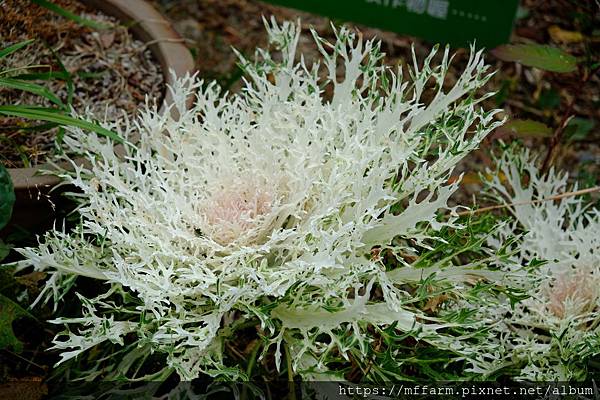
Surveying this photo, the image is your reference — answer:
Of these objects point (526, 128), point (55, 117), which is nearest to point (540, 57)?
point (526, 128)

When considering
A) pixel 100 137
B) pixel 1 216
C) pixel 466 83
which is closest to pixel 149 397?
pixel 1 216

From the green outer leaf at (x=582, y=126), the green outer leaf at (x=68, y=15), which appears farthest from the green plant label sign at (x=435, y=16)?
the green outer leaf at (x=582, y=126)

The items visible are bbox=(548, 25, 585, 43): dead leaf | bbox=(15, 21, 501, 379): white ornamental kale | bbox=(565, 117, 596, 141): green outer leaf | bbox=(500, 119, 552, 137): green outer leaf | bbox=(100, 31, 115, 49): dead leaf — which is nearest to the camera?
bbox=(15, 21, 501, 379): white ornamental kale

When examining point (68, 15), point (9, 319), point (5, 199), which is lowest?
point (9, 319)

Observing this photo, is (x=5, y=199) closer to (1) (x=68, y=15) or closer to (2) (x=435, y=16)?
(1) (x=68, y=15)

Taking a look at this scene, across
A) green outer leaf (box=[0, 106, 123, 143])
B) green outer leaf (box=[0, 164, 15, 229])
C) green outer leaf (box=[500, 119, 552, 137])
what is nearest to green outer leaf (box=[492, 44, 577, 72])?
green outer leaf (box=[500, 119, 552, 137])

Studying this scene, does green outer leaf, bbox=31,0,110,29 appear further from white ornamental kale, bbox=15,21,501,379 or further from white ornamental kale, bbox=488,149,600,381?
white ornamental kale, bbox=488,149,600,381
